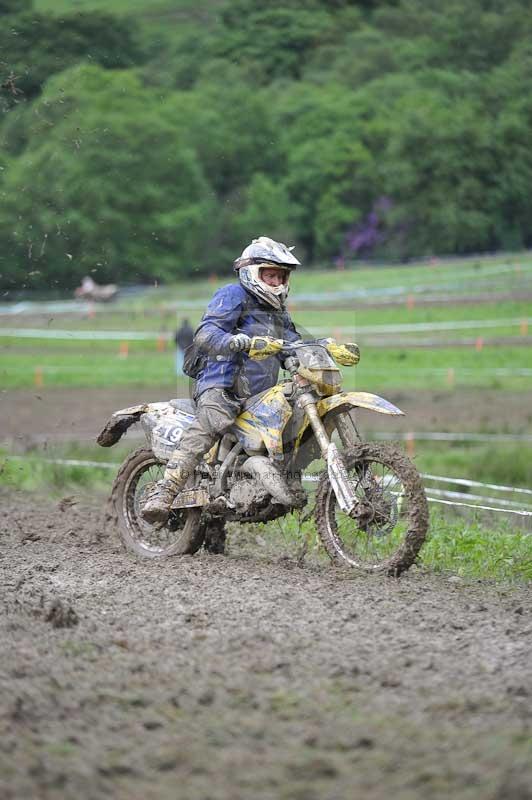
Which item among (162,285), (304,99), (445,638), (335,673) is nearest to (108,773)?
(335,673)

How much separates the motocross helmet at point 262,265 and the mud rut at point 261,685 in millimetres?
1828

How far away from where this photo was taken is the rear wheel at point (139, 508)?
10648 millimetres

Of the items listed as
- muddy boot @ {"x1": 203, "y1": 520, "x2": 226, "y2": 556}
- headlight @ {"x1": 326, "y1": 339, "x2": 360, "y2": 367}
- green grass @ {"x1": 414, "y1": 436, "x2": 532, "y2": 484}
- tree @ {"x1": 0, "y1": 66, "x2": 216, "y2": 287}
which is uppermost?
headlight @ {"x1": 326, "y1": 339, "x2": 360, "y2": 367}

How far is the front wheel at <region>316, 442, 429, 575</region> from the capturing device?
29.1 feet

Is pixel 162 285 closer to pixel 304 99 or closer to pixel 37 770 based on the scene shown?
pixel 304 99

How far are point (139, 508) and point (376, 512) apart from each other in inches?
93.4

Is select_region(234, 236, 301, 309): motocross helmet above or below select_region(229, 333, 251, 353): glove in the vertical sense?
above

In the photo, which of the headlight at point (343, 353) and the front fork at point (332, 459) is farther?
the headlight at point (343, 353)

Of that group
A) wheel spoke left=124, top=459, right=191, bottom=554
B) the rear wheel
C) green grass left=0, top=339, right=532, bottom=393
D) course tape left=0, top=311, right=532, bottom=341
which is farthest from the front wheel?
course tape left=0, top=311, right=532, bottom=341

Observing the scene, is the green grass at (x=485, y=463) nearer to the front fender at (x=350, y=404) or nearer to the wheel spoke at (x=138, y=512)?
the wheel spoke at (x=138, y=512)

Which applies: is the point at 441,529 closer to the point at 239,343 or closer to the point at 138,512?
the point at 138,512

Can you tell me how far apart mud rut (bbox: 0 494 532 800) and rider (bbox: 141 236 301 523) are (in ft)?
2.59

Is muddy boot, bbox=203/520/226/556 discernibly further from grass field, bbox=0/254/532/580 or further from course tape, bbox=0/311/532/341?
course tape, bbox=0/311/532/341

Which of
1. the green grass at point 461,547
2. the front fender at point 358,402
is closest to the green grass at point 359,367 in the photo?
the green grass at point 461,547
